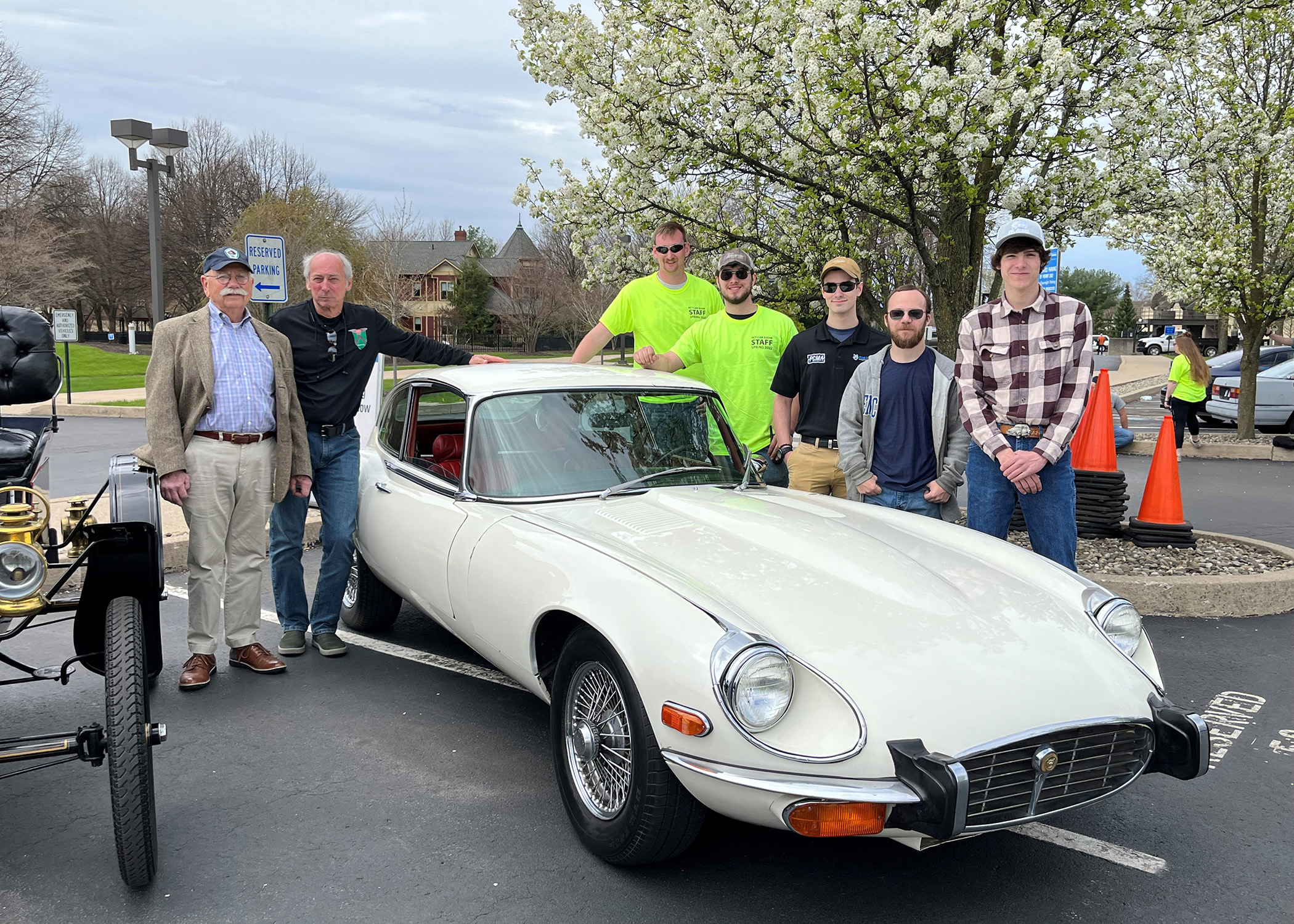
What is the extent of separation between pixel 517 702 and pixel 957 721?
2.45 metres

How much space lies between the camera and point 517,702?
449cm

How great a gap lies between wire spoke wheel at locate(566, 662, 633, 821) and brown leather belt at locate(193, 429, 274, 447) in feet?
7.92

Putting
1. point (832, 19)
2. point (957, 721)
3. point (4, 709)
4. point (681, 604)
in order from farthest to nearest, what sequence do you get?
point (832, 19) < point (4, 709) < point (681, 604) < point (957, 721)

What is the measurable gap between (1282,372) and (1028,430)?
1651cm

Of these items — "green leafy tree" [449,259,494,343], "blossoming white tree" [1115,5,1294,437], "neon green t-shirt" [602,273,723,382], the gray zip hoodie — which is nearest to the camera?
the gray zip hoodie

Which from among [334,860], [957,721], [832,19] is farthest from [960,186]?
[334,860]

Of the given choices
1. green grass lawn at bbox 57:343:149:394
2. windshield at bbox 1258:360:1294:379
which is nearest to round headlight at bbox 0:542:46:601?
windshield at bbox 1258:360:1294:379

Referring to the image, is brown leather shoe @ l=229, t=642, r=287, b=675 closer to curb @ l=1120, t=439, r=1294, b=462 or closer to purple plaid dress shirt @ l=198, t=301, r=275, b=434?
purple plaid dress shirt @ l=198, t=301, r=275, b=434

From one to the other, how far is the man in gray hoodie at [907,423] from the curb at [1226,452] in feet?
37.2

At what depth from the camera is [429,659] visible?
5090 millimetres

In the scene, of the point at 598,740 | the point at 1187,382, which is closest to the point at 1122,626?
the point at 598,740

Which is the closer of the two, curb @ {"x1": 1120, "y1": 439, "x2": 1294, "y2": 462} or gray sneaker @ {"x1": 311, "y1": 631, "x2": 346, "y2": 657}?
gray sneaker @ {"x1": 311, "y1": 631, "x2": 346, "y2": 657}

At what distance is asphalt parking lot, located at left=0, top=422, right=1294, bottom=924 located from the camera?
2.84 meters

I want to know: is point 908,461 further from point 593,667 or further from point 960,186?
point 960,186
